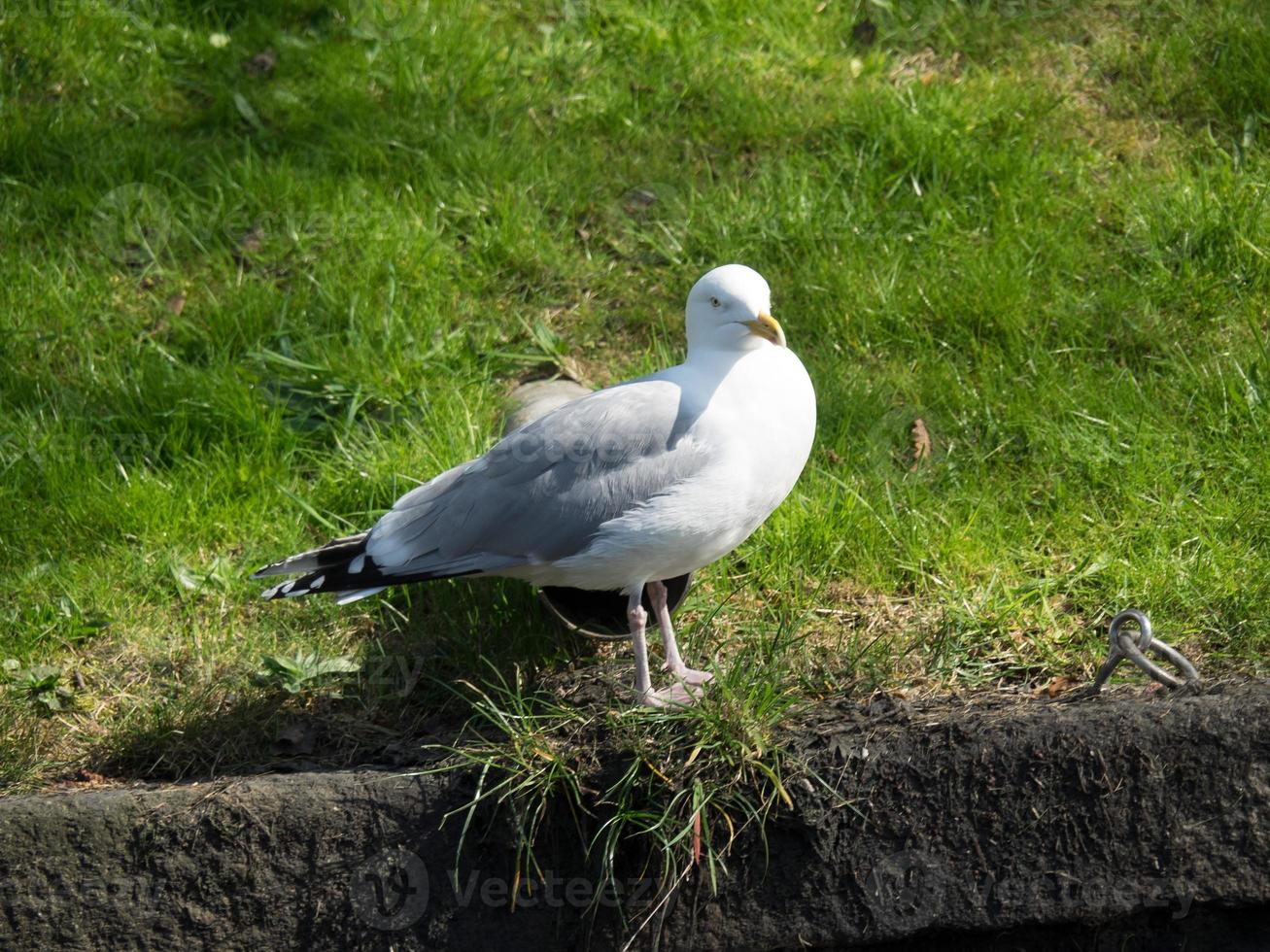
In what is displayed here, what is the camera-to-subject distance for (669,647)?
11.6 ft

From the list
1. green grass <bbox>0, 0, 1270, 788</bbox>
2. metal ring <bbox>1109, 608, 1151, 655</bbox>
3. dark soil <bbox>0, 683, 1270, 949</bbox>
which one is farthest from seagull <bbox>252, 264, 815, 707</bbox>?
metal ring <bbox>1109, 608, 1151, 655</bbox>

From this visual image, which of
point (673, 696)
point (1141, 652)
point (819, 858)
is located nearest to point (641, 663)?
point (673, 696)

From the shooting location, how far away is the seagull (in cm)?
322

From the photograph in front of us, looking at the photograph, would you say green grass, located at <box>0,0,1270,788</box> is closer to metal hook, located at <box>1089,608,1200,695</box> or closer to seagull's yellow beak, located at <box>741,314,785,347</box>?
metal hook, located at <box>1089,608,1200,695</box>

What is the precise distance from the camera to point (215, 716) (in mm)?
3684

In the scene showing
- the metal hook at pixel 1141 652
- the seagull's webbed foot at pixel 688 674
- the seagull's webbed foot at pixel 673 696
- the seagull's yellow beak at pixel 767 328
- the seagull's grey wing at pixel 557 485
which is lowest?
the seagull's webbed foot at pixel 688 674

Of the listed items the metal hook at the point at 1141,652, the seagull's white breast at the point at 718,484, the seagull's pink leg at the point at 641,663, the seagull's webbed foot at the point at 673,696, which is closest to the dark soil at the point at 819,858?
the metal hook at the point at 1141,652

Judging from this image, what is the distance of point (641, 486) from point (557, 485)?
23 centimetres

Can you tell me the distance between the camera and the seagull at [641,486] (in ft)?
10.6

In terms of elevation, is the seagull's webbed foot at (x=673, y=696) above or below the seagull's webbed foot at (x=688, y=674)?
above

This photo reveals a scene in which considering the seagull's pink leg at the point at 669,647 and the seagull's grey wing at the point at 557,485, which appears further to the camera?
the seagull's pink leg at the point at 669,647

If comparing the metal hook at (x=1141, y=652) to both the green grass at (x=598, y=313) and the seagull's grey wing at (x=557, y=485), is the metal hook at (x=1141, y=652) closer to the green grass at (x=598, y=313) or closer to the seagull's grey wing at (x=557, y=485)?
the green grass at (x=598, y=313)

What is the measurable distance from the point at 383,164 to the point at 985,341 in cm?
245

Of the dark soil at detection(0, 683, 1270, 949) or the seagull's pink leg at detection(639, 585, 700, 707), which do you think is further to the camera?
the seagull's pink leg at detection(639, 585, 700, 707)
